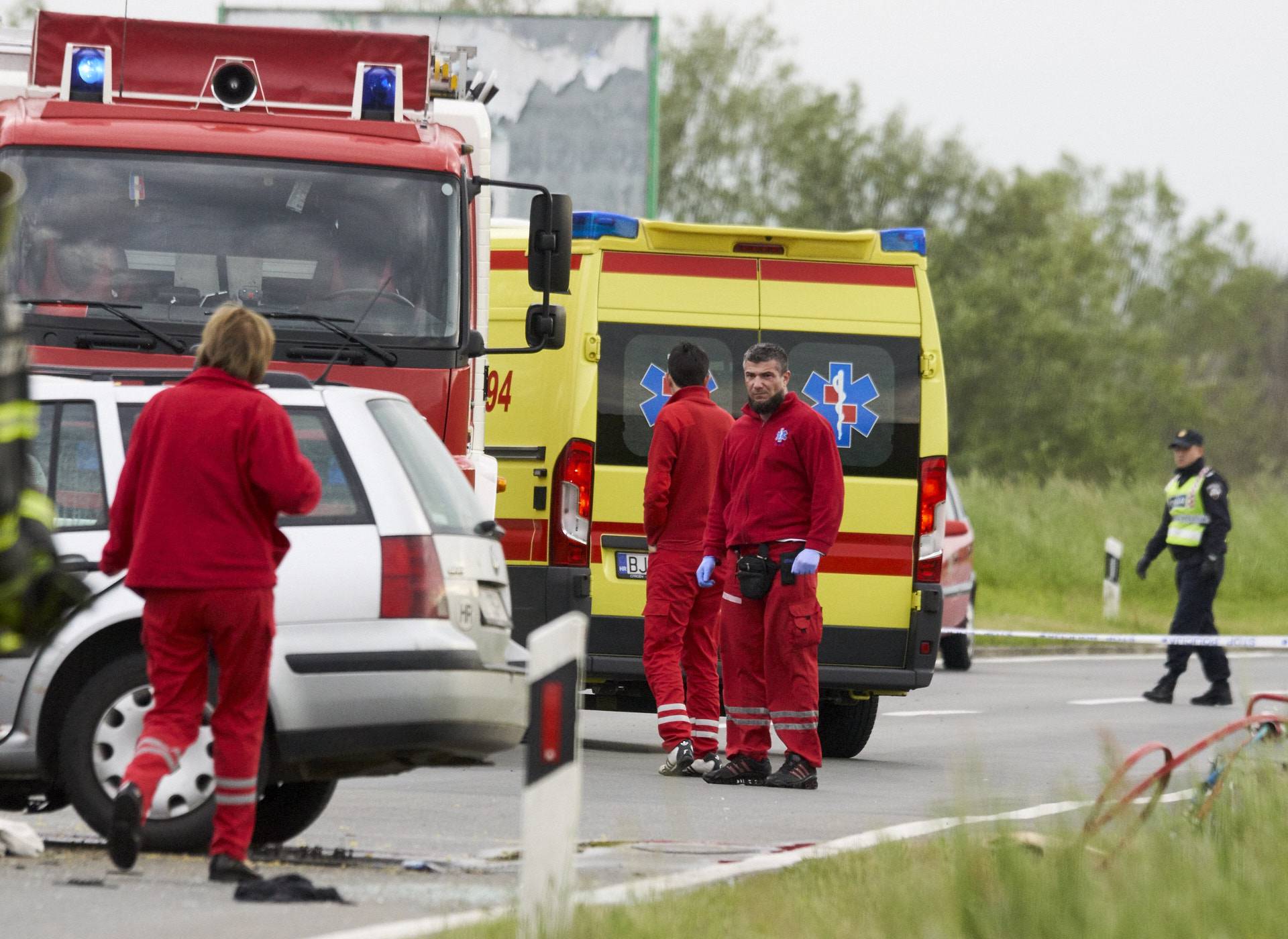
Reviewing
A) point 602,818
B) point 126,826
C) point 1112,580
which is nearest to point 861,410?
point 602,818

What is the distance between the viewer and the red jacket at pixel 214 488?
6699mm

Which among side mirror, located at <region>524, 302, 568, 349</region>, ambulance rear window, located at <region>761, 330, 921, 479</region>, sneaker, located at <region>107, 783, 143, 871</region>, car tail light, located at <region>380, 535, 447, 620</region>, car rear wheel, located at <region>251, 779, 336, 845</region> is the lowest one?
car rear wheel, located at <region>251, 779, 336, 845</region>

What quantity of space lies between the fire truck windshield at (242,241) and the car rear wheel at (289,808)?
2.61 meters

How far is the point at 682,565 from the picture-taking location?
1105 centimetres

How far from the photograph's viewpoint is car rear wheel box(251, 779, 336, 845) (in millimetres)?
7910

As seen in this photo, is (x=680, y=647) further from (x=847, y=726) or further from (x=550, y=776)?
(x=550, y=776)

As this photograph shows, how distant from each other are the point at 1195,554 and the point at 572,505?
783 cm

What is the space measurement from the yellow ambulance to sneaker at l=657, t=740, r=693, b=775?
80 cm

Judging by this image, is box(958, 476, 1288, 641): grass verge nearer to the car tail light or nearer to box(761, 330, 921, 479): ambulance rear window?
box(761, 330, 921, 479): ambulance rear window

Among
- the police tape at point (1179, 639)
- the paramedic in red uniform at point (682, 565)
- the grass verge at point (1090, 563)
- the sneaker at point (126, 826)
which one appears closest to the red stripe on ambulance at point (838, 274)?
the paramedic in red uniform at point (682, 565)

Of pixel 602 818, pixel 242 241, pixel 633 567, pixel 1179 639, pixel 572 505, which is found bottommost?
pixel 1179 639

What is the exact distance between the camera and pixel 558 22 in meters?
30.6

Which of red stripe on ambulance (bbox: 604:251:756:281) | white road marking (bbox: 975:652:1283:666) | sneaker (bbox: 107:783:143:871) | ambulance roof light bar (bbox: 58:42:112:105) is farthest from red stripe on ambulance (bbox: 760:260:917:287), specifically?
white road marking (bbox: 975:652:1283:666)

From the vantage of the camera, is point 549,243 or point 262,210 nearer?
point 262,210
